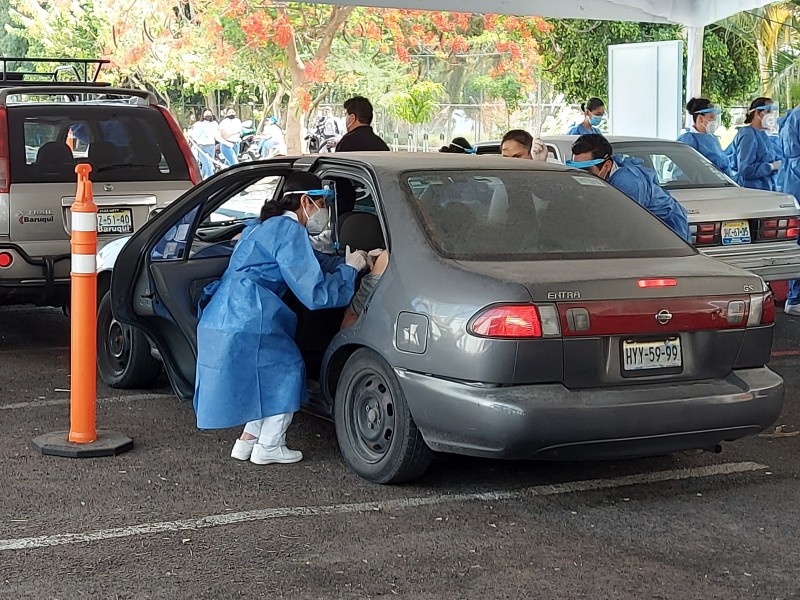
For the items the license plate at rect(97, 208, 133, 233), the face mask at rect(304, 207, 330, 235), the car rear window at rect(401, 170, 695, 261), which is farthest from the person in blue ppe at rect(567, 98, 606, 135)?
the face mask at rect(304, 207, 330, 235)

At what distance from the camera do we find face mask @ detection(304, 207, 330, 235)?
18.7ft

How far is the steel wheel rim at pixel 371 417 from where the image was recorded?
531 centimetres

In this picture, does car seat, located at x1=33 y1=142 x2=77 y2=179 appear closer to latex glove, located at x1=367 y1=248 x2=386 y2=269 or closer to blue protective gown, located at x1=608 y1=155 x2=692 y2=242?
latex glove, located at x1=367 y1=248 x2=386 y2=269

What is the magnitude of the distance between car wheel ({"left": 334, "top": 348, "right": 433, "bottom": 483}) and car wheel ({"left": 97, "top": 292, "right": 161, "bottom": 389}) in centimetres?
199

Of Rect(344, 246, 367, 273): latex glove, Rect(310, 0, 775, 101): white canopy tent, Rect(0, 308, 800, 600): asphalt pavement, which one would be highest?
Rect(310, 0, 775, 101): white canopy tent

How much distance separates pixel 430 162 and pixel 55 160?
3799 mm

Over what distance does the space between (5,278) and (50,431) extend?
2.11 meters

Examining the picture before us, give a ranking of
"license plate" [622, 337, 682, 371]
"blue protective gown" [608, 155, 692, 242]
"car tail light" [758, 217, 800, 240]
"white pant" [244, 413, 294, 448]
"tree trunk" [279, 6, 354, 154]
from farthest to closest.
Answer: "tree trunk" [279, 6, 354, 154], "car tail light" [758, 217, 800, 240], "blue protective gown" [608, 155, 692, 242], "white pant" [244, 413, 294, 448], "license plate" [622, 337, 682, 371]

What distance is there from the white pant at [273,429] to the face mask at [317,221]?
879 mm

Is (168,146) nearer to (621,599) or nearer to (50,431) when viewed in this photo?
(50,431)

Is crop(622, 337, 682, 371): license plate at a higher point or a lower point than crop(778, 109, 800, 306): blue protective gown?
lower

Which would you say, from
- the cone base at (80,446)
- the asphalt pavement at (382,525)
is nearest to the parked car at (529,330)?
the asphalt pavement at (382,525)

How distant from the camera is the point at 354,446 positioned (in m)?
5.52

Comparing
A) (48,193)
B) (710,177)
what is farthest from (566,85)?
(48,193)
